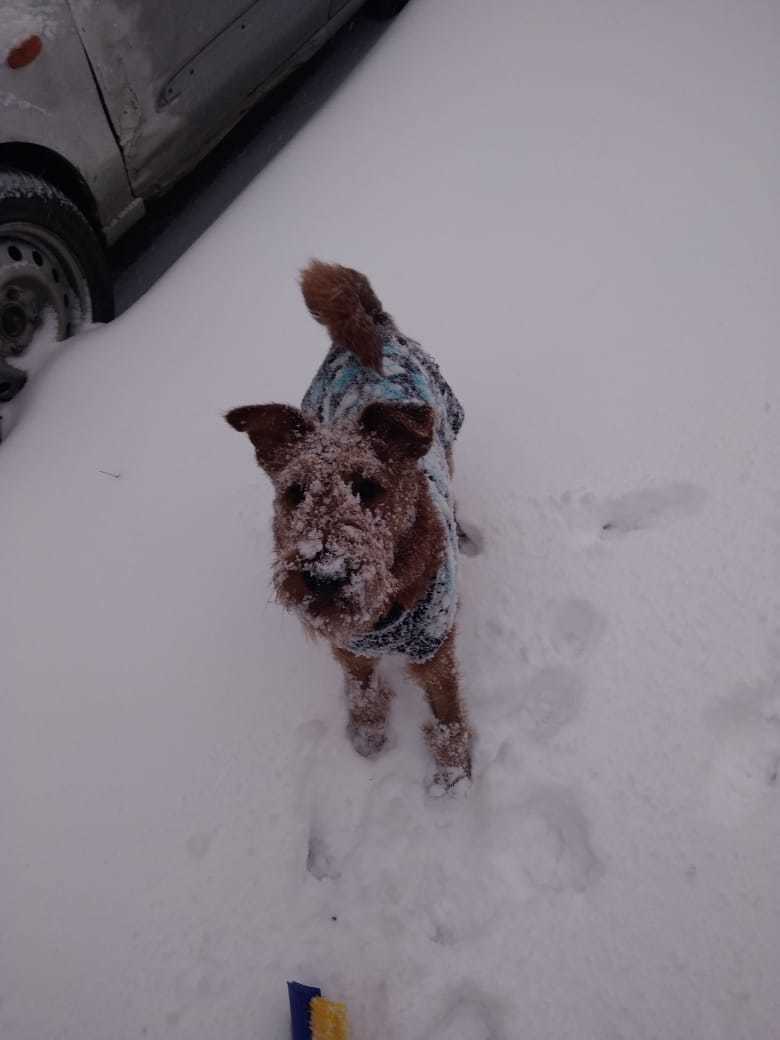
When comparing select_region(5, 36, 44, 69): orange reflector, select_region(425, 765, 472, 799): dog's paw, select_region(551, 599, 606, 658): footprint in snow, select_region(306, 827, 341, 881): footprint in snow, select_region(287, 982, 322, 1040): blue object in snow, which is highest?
select_region(5, 36, 44, 69): orange reflector

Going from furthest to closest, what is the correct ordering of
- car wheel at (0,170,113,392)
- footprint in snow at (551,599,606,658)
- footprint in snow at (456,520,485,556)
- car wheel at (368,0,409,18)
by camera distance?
car wheel at (368,0,409,18)
car wheel at (0,170,113,392)
footprint in snow at (456,520,485,556)
footprint in snow at (551,599,606,658)

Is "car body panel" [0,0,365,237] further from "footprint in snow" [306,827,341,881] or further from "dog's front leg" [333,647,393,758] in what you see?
"footprint in snow" [306,827,341,881]

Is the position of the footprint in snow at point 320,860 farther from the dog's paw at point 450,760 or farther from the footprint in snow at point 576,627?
the footprint in snow at point 576,627

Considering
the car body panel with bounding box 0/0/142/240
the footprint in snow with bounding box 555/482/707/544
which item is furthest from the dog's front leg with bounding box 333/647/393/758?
the car body panel with bounding box 0/0/142/240

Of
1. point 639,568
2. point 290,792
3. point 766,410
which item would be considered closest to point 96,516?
point 290,792

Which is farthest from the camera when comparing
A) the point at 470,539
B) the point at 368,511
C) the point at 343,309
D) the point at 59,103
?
the point at 59,103

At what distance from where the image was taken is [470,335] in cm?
337

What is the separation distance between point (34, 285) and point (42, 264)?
0.12 m

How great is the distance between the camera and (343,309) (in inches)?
81.5

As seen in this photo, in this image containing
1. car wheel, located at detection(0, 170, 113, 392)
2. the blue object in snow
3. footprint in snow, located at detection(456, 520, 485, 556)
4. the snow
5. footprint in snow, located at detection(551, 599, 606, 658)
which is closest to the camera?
the blue object in snow

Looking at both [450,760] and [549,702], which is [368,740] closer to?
[450,760]

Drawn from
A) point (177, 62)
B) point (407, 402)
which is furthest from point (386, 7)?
point (407, 402)

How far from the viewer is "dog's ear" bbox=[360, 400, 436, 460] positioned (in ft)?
5.67

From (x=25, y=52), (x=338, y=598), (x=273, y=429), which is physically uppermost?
(x=25, y=52)
